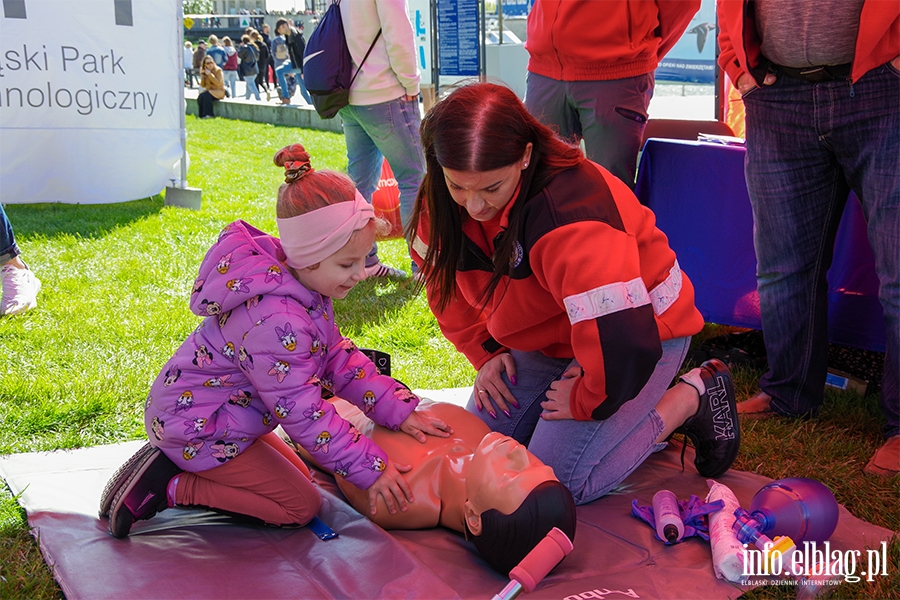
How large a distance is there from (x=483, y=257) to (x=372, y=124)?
2067 mm

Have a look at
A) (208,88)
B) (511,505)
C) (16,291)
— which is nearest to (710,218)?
(511,505)

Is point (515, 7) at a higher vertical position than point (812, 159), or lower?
higher

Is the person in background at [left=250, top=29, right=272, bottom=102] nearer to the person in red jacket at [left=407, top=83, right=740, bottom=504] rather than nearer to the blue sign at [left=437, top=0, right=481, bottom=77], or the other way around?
the blue sign at [left=437, top=0, right=481, bottom=77]

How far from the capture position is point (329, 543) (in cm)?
200

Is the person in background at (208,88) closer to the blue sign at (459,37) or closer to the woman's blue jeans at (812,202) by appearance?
the blue sign at (459,37)

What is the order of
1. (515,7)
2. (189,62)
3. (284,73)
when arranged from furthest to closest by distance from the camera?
(189,62), (284,73), (515,7)

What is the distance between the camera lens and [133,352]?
3.32m

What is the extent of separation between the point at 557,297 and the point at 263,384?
725 millimetres

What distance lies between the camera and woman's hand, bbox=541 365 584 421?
220cm

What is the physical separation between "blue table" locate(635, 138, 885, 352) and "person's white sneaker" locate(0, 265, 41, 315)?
274cm

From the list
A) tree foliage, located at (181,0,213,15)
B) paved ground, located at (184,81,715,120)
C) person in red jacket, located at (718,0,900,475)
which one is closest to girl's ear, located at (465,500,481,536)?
person in red jacket, located at (718,0,900,475)

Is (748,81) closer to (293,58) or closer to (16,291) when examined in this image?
(16,291)

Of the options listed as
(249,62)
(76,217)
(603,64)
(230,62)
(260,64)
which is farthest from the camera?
(230,62)

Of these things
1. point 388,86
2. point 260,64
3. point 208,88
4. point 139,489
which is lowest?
point 139,489
